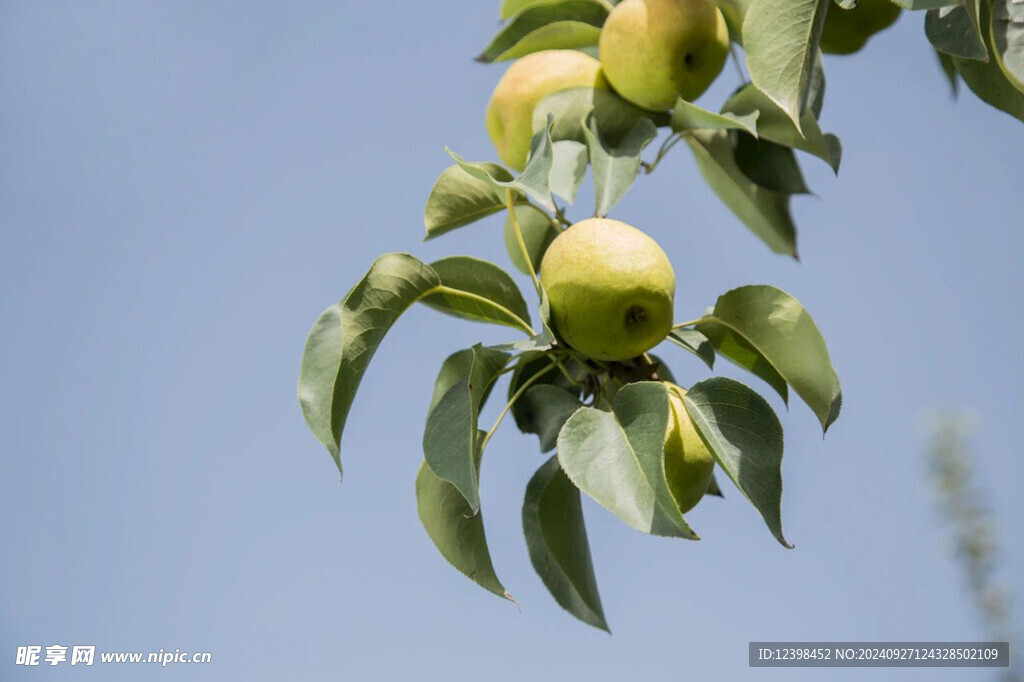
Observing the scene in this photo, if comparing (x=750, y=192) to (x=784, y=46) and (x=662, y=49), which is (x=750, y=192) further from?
(x=784, y=46)

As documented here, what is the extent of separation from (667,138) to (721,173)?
16cm

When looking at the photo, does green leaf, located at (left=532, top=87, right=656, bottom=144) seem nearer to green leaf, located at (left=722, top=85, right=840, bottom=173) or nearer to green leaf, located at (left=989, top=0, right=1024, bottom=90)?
green leaf, located at (left=722, top=85, right=840, bottom=173)

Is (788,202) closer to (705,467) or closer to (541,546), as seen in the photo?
(705,467)

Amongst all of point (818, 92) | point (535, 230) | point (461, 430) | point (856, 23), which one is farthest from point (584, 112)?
point (461, 430)

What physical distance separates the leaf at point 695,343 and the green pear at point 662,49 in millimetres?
331

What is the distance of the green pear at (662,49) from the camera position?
4.59 ft

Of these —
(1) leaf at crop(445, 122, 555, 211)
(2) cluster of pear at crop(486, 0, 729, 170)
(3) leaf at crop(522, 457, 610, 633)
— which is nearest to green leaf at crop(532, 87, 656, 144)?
(2) cluster of pear at crop(486, 0, 729, 170)

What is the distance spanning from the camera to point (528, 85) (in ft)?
4.78

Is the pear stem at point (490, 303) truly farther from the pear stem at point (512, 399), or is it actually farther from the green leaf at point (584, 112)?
the green leaf at point (584, 112)

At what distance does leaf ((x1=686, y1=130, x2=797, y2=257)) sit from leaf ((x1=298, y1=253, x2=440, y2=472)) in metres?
0.57

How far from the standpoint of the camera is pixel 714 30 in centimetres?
143

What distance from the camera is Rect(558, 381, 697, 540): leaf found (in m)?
0.98

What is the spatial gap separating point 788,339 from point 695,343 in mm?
156

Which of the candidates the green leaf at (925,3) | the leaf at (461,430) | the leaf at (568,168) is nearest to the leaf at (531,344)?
the leaf at (461,430)
